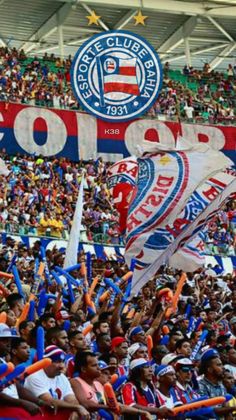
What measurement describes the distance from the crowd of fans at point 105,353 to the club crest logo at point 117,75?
38.9 feet

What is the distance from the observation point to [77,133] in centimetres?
3103

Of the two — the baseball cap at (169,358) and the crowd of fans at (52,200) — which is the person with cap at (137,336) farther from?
the crowd of fans at (52,200)

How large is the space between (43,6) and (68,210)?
1221cm

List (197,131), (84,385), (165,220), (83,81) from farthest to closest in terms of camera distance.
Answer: (197,131)
(83,81)
(165,220)
(84,385)

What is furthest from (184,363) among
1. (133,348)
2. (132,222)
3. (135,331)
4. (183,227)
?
(132,222)

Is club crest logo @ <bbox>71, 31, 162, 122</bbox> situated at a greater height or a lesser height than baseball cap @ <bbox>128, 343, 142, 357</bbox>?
greater

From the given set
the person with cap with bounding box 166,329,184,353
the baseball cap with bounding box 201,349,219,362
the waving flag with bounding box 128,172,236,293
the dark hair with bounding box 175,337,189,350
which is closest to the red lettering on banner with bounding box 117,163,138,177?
the waving flag with bounding box 128,172,236,293

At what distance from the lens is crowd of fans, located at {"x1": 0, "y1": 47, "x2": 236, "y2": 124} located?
31.1m

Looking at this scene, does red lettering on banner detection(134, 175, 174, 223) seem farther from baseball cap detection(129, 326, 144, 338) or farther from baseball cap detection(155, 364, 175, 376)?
baseball cap detection(155, 364, 175, 376)

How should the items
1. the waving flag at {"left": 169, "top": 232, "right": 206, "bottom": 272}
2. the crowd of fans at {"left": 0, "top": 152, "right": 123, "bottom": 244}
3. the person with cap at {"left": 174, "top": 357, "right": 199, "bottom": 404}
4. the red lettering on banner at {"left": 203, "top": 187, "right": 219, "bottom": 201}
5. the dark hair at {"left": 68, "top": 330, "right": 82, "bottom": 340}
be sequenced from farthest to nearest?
the crowd of fans at {"left": 0, "top": 152, "right": 123, "bottom": 244}
the waving flag at {"left": 169, "top": 232, "right": 206, "bottom": 272}
the red lettering on banner at {"left": 203, "top": 187, "right": 219, "bottom": 201}
the person with cap at {"left": 174, "top": 357, "right": 199, "bottom": 404}
the dark hair at {"left": 68, "top": 330, "right": 82, "bottom": 340}

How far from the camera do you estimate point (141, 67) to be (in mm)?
28141

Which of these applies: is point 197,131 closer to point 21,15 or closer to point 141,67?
point 141,67

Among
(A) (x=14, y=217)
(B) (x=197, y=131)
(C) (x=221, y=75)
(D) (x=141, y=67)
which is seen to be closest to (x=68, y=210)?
(A) (x=14, y=217)

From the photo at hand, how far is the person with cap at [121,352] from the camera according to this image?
10625 mm
